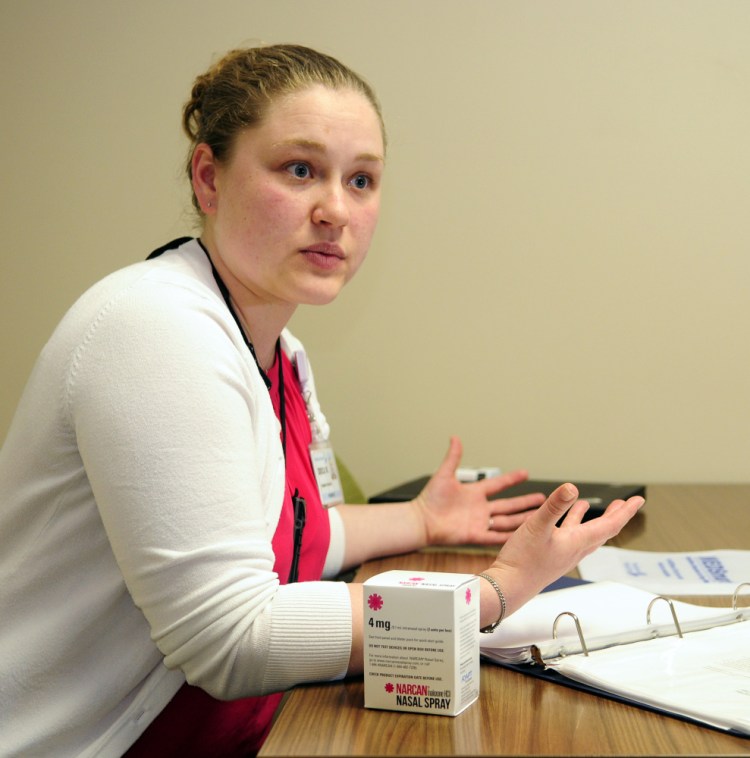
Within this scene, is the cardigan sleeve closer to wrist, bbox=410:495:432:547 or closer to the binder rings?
the binder rings

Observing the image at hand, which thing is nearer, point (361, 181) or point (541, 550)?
point (541, 550)

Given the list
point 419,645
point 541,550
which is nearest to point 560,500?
point 541,550

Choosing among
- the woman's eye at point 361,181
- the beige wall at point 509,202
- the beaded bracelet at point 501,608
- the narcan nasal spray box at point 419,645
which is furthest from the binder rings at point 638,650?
the beige wall at point 509,202

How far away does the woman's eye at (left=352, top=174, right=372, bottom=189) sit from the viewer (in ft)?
4.44

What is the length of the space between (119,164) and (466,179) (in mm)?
932

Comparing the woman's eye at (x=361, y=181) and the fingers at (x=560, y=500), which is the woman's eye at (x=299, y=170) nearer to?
the woman's eye at (x=361, y=181)

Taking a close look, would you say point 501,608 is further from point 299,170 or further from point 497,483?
point 497,483

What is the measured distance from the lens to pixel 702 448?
7.79ft

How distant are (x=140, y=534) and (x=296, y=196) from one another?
52 centimetres

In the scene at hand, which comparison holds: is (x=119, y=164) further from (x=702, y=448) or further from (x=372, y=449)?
(x=702, y=448)

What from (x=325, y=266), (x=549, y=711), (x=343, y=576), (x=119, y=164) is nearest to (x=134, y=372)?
(x=325, y=266)

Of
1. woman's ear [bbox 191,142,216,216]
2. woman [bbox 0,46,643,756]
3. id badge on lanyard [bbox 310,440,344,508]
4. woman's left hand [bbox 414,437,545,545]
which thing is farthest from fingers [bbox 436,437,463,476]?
woman's ear [bbox 191,142,216,216]

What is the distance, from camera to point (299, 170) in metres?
1.29

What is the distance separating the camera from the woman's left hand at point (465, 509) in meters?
1.71
